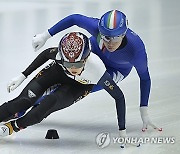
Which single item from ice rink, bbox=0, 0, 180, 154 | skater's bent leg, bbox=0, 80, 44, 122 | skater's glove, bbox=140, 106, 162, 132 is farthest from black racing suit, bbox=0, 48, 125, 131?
skater's glove, bbox=140, 106, 162, 132

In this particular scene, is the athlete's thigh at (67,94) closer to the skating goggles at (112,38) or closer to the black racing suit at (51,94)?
the black racing suit at (51,94)

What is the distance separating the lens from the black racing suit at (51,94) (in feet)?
8.54

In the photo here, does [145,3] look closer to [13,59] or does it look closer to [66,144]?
[13,59]

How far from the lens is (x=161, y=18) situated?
7555 millimetres

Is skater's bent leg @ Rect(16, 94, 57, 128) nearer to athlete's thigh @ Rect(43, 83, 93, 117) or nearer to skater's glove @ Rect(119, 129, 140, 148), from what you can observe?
athlete's thigh @ Rect(43, 83, 93, 117)

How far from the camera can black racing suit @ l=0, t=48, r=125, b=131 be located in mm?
2604

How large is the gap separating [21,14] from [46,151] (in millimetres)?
5041

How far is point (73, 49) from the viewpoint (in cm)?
250

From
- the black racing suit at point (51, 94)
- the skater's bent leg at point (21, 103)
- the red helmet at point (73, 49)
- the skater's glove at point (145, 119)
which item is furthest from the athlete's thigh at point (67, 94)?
the skater's glove at point (145, 119)

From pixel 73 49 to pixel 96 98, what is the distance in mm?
1185

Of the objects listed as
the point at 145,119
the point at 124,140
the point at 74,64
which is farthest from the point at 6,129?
the point at 145,119

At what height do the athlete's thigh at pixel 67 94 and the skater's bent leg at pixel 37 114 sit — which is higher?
the athlete's thigh at pixel 67 94

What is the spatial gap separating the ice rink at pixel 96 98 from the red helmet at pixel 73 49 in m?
0.49

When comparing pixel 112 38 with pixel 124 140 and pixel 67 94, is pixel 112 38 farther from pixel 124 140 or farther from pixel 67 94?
pixel 124 140
